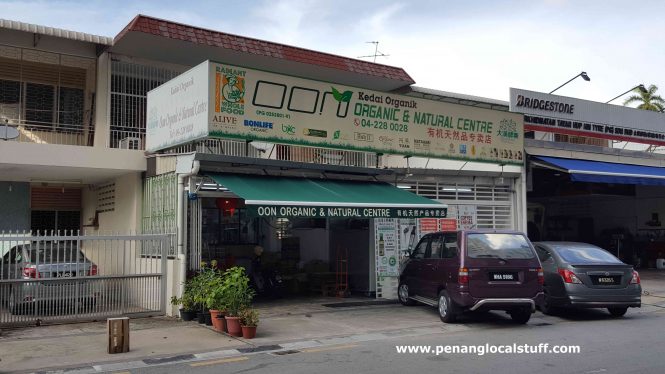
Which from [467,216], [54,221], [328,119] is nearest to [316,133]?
[328,119]

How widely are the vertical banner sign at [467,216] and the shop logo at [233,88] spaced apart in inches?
278

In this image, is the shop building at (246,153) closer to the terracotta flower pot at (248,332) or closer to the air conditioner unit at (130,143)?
the air conditioner unit at (130,143)

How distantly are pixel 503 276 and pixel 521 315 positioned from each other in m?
1.06

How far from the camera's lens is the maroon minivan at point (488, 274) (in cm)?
1103

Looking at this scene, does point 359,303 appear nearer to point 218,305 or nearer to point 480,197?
point 218,305

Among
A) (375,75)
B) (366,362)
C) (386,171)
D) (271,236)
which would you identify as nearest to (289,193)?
(386,171)

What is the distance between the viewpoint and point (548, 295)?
12.5 metres

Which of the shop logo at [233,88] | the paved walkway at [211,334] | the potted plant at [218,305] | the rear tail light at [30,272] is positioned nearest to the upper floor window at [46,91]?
the rear tail light at [30,272]

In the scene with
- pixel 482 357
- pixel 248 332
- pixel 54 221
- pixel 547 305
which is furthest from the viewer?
pixel 54 221

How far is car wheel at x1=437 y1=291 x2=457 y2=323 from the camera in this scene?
37.7ft

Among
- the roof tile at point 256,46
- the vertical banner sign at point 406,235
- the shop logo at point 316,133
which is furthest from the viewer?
the vertical banner sign at point 406,235

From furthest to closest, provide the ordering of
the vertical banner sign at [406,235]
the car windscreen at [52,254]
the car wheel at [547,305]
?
1. the vertical banner sign at [406,235]
2. the car wheel at [547,305]
3. the car windscreen at [52,254]

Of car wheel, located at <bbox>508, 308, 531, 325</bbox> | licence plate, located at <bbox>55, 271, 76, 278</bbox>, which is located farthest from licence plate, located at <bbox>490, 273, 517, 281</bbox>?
licence plate, located at <bbox>55, 271, 76, 278</bbox>

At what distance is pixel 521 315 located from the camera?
11.6 meters
